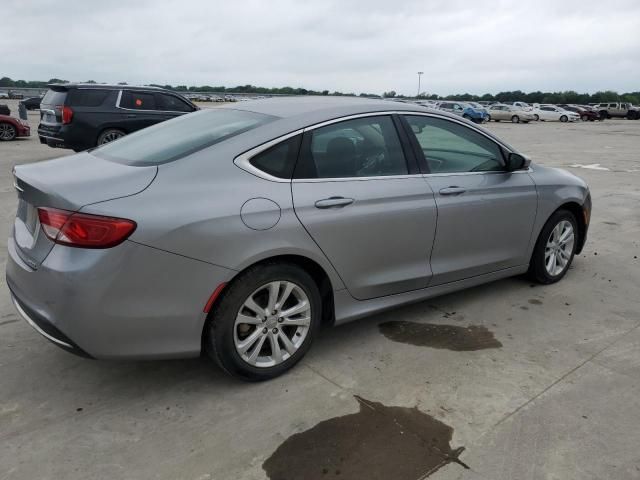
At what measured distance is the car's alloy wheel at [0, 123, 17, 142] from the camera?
16.5m

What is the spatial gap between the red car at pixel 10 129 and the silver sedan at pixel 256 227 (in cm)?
1571

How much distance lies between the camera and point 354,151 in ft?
A: 11.0

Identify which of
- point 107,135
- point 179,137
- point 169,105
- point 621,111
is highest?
point 621,111

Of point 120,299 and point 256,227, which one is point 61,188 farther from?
point 256,227

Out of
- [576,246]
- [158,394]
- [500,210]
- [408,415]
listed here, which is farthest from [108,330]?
[576,246]

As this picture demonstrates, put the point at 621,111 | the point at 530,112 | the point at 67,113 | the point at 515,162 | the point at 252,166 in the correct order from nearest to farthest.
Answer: the point at 252,166, the point at 515,162, the point at 67,113, the point at 530,112, the point at 621,111

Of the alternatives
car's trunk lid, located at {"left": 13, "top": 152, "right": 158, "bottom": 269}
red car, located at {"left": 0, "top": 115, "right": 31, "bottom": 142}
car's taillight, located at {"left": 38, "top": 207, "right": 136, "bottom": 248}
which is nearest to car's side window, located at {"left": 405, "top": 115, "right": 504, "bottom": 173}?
car's trunk lid, located at {"left": 13, "top": 152, "right": 158, "bottom": 269}

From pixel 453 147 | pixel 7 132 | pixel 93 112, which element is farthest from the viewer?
pixel 7 132

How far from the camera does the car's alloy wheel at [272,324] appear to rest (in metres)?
2.89

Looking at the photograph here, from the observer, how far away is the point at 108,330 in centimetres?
253

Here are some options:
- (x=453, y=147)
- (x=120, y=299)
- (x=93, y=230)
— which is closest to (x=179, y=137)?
(x=93, y=230)

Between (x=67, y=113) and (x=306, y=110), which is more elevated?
(x=306, y=110)

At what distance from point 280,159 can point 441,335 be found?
5.48 feet

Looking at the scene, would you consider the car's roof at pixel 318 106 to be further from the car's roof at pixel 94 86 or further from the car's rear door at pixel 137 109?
the car's roof at pixel 94 86
